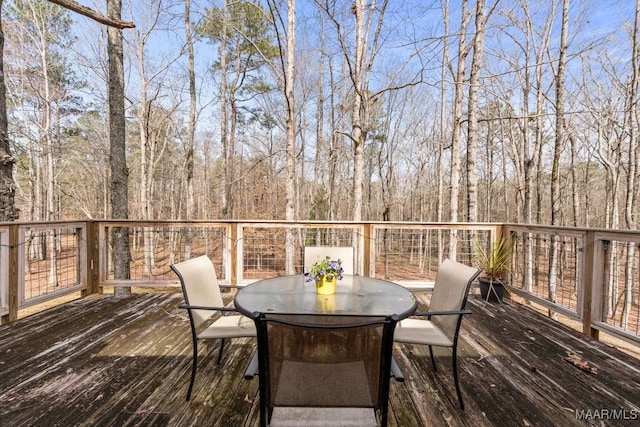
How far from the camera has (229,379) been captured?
6.51 feet

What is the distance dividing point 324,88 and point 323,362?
39.9 feet

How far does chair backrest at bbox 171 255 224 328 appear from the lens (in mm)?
1775

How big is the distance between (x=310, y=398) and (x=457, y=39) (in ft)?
27.1

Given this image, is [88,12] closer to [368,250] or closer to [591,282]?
[368,250]

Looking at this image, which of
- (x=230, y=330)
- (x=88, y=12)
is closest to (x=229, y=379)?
(x=230, y=330)

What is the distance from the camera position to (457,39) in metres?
6.91

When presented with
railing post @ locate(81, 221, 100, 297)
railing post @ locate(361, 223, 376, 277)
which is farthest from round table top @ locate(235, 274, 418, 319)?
railing post @ locate(81, 221, 100, 297)

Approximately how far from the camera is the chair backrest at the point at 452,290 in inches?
66.4

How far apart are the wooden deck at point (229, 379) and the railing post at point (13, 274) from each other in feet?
0.46

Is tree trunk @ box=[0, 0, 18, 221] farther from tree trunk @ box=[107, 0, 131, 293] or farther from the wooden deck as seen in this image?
the wooden deck

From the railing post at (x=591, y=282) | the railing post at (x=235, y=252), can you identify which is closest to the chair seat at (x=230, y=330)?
the railing post at (x=235, y=252)

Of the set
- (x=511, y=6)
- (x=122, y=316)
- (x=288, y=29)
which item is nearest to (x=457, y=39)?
(x=511, y=6)

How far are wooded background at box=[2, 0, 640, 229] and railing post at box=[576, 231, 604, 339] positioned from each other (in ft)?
8.73

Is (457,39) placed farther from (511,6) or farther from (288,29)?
(288,29)
